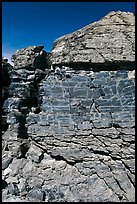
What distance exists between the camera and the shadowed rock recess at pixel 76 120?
994cm

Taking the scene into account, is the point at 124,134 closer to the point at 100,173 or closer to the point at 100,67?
the point at 100,173

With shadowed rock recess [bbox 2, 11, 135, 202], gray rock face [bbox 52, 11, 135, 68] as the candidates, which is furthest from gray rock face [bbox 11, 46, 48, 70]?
gray rock face [bbox 52, 11, 135, 68]

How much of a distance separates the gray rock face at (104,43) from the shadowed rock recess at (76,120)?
34mm

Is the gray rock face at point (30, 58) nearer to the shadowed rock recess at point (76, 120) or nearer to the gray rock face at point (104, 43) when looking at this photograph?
the shadowed rock recess at point (76, 120)

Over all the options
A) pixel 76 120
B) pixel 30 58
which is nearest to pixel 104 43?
pixel 76 120

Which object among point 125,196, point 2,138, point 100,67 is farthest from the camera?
point 2,138

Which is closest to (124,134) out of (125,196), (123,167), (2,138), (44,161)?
(123,167)

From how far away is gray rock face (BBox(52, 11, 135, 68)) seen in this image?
1042cm

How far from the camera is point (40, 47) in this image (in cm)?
1228

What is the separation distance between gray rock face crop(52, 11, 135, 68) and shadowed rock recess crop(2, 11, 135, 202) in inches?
1.3

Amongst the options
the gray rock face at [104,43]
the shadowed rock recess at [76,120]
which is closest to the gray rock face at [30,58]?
the shadowed rock recess at [76,120]

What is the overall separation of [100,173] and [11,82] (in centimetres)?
475

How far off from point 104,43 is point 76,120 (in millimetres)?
2880

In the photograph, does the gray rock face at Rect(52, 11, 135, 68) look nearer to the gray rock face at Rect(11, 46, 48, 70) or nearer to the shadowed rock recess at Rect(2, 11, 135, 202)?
the shadowed rock recess at Rect(2, 11, 135, 202)
